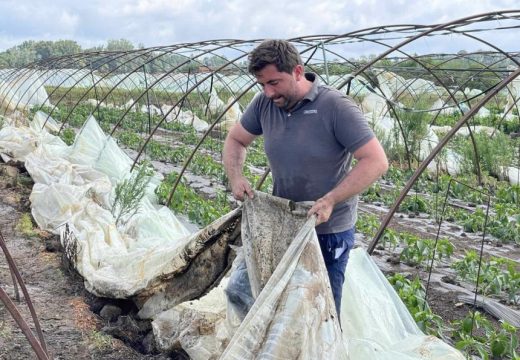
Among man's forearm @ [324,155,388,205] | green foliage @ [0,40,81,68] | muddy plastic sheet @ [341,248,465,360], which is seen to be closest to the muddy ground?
muddy plastic sheet @ [341,248,465,360]

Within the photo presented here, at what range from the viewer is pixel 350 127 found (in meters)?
2.56

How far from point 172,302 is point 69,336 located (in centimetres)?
78

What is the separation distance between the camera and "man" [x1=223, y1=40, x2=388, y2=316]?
2.54 metres

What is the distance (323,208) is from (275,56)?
647 millimetres

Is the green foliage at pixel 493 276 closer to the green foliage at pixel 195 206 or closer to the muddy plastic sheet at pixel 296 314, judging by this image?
the green foliage at pixel 195 206

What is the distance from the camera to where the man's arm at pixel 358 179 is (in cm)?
252

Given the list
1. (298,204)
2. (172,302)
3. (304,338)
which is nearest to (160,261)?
(172,302)

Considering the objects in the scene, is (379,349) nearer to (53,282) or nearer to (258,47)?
(258,47)

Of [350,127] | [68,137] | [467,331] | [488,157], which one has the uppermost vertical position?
[350,127]

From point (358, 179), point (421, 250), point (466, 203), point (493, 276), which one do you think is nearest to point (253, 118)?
point (358, 179)

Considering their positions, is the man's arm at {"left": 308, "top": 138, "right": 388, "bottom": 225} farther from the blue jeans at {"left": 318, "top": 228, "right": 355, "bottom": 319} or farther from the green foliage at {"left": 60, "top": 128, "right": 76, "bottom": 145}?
the green foliage at {"left": 60, "top": 128, "right": 76, "bottom": 145}

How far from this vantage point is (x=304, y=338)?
2.37 metres

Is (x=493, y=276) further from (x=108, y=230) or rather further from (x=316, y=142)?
(x=108, y=230)

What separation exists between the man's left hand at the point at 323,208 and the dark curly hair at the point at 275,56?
1.79ft
